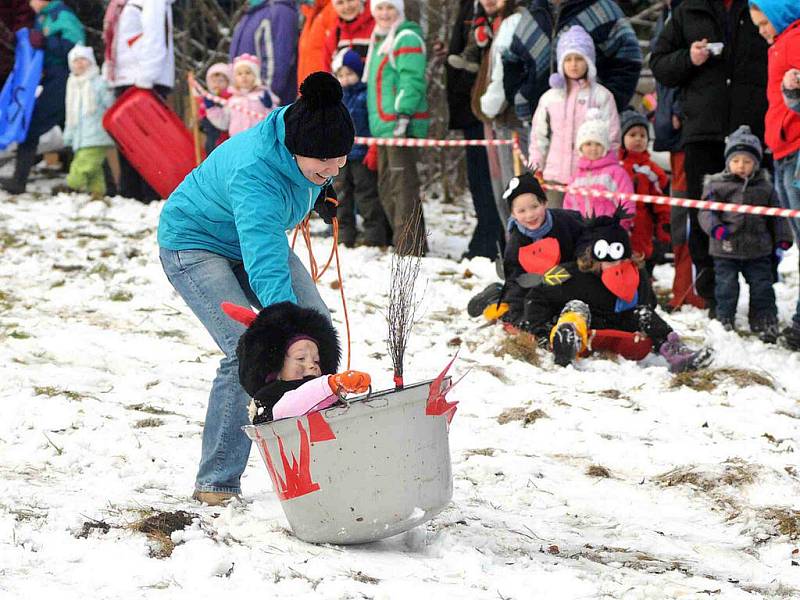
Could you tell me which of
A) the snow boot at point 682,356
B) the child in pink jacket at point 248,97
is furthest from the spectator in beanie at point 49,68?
the snow boot at point 682,356

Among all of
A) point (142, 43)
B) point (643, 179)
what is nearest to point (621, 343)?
point (643, 179)

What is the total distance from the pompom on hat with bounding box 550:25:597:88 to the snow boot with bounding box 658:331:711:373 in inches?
82.6

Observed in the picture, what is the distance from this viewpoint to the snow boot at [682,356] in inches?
236

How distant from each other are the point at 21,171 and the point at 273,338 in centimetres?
890

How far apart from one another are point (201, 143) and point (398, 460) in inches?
332

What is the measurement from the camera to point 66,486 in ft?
12.7

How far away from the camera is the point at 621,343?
6340 mm

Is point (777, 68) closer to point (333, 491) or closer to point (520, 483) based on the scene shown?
point (520, 483)

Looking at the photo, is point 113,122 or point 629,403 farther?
point 113,122

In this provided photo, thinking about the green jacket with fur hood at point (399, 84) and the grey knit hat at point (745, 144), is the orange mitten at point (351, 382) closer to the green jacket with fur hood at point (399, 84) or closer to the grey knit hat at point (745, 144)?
the grey knit hat at point (745, 144)

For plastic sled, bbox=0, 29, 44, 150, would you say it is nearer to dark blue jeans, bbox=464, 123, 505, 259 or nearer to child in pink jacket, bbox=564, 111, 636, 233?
dark blue jeans, bbox=464, 123, 505, 259

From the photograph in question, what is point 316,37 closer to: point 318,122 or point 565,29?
point 565,29

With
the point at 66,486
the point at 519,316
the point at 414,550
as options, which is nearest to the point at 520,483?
the point at 414,550

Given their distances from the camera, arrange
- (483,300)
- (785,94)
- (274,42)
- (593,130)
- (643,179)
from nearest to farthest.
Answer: (785,94) < (483,300) < (593,130) < (643,179) < (274,42)
